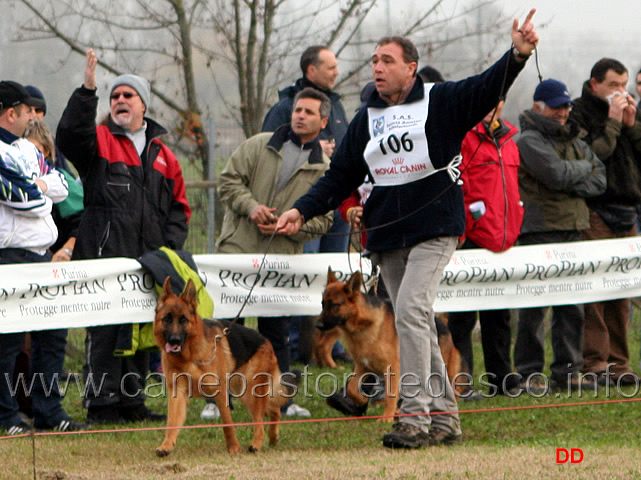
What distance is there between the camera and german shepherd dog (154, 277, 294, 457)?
652 cm

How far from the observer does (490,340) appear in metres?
8.95

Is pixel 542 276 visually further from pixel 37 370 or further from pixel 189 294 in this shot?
pixel 37 370

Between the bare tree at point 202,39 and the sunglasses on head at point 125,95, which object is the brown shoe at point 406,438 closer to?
the sunglasses on head at point 125,95

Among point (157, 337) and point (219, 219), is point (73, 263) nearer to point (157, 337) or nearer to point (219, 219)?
point (157, 337)

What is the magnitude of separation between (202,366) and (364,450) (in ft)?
3.80

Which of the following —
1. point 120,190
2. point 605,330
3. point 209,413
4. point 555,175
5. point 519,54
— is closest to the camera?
point 519,54

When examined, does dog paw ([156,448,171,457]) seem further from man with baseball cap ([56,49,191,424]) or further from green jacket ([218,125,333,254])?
green jacket ([218,125,333,254])

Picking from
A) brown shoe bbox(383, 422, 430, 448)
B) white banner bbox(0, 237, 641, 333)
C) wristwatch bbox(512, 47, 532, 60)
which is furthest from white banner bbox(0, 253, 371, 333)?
wristwatch bbox(512, 47, 532, 60)

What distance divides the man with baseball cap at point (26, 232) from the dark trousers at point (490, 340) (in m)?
3.30

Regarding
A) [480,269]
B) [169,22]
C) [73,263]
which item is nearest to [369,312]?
[480,269]

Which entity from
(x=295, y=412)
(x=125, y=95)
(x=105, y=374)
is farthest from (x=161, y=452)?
(x=125, y=95)

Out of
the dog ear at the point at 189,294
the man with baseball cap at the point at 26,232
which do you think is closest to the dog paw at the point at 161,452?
the dog ear at the point at 189,294

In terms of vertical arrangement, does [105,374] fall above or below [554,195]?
below

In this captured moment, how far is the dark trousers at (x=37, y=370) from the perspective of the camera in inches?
282
